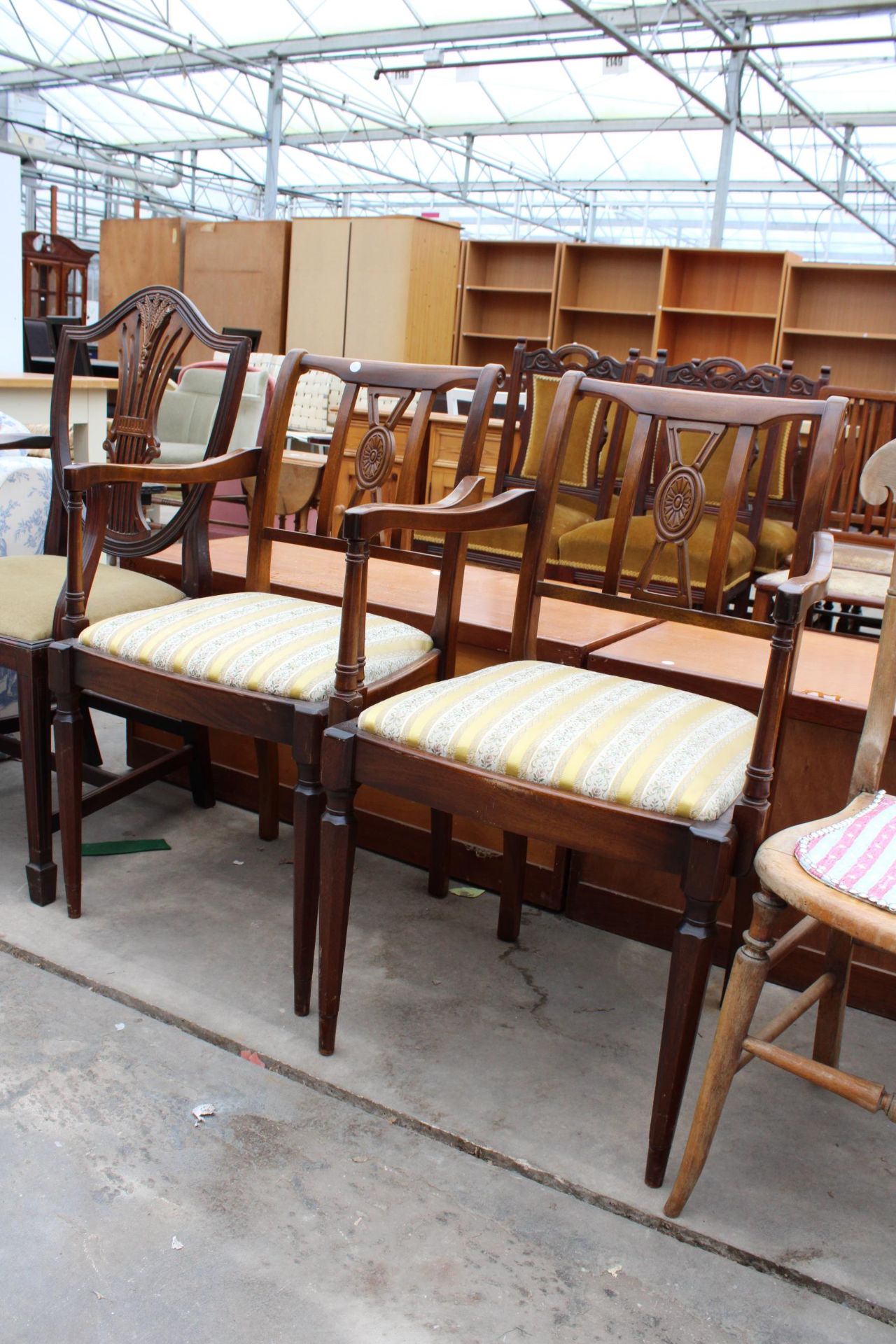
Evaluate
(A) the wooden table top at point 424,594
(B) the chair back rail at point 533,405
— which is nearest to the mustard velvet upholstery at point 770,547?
(B) the chair back rail at point 533,405

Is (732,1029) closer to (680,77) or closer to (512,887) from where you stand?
(512,887)

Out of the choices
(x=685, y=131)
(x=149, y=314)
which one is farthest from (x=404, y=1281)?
(x=685, y=131)

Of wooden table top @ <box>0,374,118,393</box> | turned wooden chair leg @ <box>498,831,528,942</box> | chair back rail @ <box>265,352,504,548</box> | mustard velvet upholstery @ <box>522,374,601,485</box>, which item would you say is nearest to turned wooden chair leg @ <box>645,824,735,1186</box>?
turned wooden chair leg @ <box>498,831,528,942</box>

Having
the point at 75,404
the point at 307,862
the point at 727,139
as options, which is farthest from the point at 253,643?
the point at 727,139

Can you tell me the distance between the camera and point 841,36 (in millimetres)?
8797

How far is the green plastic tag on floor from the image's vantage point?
2100 millimetres

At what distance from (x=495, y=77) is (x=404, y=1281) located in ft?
41.4

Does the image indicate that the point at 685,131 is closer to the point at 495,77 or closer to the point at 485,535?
the point at 495,77

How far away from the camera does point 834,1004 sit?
1460 mm

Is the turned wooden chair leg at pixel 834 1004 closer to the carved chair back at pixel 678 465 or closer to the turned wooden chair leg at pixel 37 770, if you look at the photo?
the carved chair back at pixel 678 465

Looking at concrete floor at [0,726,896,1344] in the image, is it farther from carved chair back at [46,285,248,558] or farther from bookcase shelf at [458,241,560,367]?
bookcase shelf at [458,241,560,367]

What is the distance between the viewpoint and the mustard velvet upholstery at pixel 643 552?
3059 mm

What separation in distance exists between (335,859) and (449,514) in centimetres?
51

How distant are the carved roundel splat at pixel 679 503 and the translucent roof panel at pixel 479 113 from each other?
26.2ft
